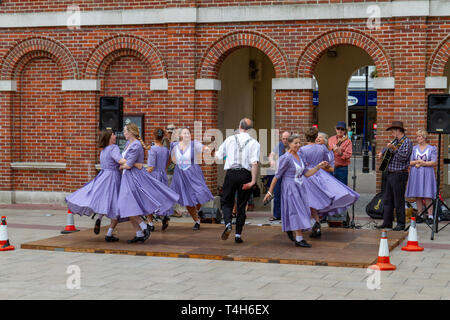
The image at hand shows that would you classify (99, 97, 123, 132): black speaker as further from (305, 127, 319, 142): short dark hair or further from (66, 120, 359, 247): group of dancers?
(305, 127, 319, 142): short dark hair

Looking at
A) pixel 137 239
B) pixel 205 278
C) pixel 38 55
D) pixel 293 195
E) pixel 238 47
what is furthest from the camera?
pixel 38 55

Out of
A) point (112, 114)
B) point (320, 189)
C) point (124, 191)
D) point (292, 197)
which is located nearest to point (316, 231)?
point (320, 189)

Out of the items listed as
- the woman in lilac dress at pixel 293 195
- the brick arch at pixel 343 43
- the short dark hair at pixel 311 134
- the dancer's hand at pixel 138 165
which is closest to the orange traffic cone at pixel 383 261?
the woman in lilac dress at pixel 293 195

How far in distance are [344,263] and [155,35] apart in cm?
853

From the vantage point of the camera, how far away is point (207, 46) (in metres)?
15.9

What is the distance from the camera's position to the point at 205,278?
873 centimetres

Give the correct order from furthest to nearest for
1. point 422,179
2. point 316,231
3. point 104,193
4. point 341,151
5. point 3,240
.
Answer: point 341,151
point 422,179
point 316,231
point 104,193
point 3,240

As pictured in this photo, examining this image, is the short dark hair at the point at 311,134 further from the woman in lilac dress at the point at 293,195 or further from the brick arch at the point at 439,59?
the brick arch at the point at 439,59

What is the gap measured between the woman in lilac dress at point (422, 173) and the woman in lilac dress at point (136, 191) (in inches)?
214

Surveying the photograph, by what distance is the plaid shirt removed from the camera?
41.8 ft

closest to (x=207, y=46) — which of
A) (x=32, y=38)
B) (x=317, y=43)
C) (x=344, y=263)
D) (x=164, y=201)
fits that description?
(x=317, y=43)

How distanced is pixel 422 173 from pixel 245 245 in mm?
4742

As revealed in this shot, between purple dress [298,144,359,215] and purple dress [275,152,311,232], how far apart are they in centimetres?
64

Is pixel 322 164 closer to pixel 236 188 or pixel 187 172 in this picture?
pixel 236 188
